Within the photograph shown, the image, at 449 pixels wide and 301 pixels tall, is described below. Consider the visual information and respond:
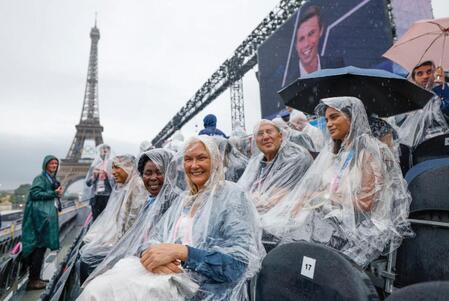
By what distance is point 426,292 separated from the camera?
720 mm

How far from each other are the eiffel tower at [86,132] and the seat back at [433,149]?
106 ft

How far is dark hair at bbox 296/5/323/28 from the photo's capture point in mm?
9784

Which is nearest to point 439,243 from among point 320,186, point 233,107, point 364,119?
point 320,186

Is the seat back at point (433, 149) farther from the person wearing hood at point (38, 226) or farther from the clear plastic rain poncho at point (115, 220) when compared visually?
the person wearing hood at point (38, 226)

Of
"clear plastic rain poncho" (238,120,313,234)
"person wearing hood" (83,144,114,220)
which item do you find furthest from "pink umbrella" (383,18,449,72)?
"person wearing hood" (83,144,114,220)

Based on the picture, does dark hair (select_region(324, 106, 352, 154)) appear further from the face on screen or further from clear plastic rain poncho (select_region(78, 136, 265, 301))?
the face on screen

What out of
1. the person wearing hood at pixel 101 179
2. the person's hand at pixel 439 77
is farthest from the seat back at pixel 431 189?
the person wearing hood at pixel 101 179

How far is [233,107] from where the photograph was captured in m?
16.5

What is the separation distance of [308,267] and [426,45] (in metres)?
3.47

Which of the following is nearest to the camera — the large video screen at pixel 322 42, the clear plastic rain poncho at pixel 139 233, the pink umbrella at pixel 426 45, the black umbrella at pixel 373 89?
the clear plastic rain poncho at pixel 139 233

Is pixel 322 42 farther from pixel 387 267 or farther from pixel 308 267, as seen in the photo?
pixel 308 267

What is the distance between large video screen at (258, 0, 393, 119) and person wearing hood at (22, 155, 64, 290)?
305 inches

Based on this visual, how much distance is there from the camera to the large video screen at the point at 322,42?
788 centimetres

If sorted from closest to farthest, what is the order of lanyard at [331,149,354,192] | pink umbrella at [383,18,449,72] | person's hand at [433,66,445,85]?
lanyard at [331,149,354,192] → person's hand at [433,66,445,85] → pink umbrella at [383,18,449,72]
